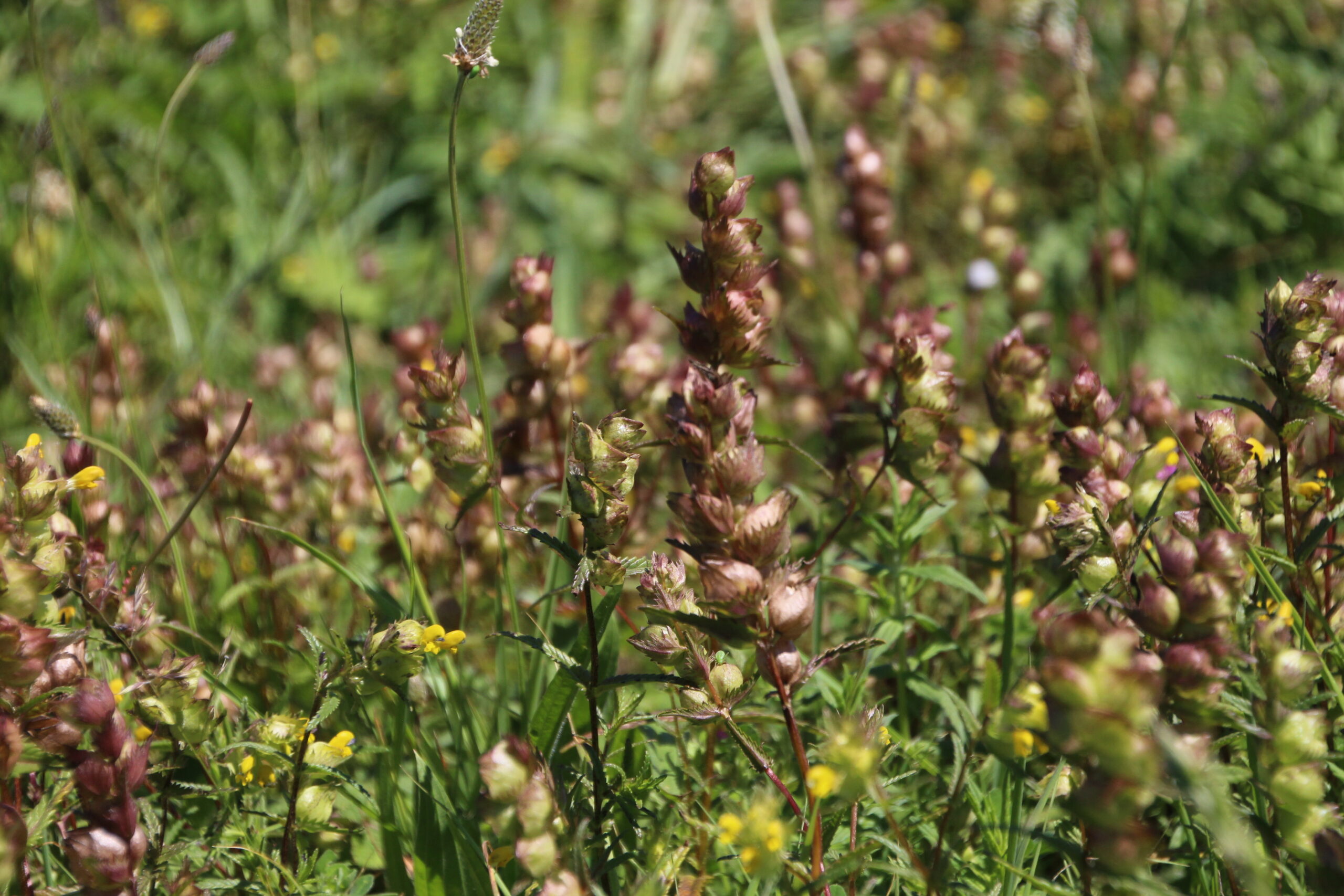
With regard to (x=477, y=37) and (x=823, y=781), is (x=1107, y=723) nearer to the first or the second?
(x=823, y=781)

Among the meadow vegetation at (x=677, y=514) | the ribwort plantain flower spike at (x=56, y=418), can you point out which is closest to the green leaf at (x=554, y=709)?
the meadow vegetation at (x=677, y=514)

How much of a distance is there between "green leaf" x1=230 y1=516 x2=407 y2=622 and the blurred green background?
1.35 metres

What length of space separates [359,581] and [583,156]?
9.32ft

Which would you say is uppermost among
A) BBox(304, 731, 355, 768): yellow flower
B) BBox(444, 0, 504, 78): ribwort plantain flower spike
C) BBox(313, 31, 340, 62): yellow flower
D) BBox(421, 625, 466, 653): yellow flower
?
BBox(444, 0, 504, 78): ribwort plantain flower spike

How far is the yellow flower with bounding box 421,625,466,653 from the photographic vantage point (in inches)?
44.0

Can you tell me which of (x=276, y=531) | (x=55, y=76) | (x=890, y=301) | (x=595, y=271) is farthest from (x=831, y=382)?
(x=55, y=76)

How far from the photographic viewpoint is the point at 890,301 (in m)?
2.78

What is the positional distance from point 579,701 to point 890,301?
164cm

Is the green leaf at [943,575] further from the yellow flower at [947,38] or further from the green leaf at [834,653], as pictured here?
the yellow flower at [947,38]

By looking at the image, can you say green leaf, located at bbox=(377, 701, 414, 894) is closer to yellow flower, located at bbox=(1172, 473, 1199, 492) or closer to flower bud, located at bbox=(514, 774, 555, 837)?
flower bud, located at bbox=(514, 774, 555, 837)

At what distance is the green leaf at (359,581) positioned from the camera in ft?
4.20

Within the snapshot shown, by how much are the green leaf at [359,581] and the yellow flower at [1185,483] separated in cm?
100

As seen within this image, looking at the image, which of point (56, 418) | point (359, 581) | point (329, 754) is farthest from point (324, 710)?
point (56, 418)

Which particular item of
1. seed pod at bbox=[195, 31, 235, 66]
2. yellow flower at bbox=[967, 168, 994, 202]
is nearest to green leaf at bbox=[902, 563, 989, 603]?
seed pod at bbox=[195, 31, 235, 66]
